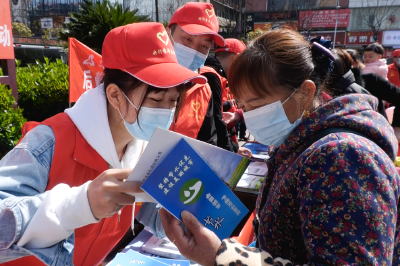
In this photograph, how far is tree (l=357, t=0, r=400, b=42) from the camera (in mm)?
28047

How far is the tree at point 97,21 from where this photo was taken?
6695 mm

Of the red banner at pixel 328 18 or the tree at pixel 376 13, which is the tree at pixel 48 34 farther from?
the tree at pixel 376 13

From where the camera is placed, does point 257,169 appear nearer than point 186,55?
Yes

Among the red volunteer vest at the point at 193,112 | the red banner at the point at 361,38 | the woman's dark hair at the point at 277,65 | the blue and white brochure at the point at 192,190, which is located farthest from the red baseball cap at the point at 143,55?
the red banner at the point at 361,38

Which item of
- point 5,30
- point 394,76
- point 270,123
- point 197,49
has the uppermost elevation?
point 5,30

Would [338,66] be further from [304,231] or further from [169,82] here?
[304,231]

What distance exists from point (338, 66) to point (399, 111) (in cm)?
166

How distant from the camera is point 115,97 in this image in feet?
4.63

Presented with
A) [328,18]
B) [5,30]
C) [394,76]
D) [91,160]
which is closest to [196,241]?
[91,160]

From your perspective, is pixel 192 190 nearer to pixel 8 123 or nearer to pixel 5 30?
pixel 8 123

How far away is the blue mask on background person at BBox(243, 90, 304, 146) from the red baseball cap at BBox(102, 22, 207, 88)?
323 millimetres

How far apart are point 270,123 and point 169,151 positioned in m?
0.47

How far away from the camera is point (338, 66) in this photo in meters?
2.49

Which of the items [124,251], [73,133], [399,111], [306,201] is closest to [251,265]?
[306,201]
